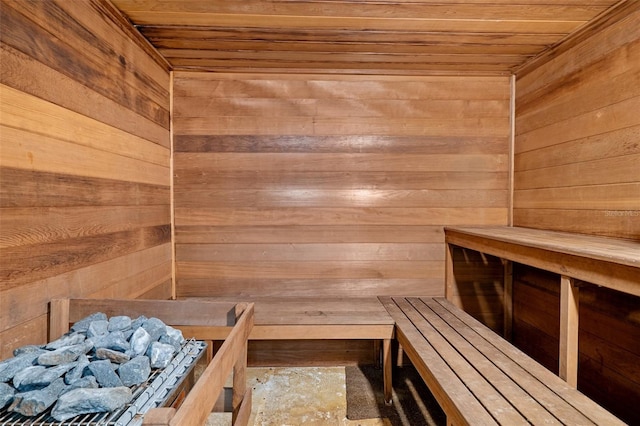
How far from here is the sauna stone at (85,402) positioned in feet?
2.74

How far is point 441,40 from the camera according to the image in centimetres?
183

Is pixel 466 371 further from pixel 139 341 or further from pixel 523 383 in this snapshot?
pixel 139 341

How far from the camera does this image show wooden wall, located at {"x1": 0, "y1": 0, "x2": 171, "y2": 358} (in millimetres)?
1051

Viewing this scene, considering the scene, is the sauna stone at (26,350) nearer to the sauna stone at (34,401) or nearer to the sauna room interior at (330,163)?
the sauna room interior at (330,163)

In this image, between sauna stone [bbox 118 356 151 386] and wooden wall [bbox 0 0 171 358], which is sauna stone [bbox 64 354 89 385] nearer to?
sauna stone [bbox 118 356 151 386]

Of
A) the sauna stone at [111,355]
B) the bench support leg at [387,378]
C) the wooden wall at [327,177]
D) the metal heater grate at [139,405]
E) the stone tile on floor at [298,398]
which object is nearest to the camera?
the metal heater grate at [139,405]

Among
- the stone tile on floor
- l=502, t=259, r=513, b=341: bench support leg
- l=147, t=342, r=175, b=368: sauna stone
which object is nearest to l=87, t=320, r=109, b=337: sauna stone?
l=147, t=342, r=175, b=368: sauna stone

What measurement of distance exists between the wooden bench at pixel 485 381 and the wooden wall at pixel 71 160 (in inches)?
60.4

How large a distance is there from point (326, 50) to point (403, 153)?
88 centimetres

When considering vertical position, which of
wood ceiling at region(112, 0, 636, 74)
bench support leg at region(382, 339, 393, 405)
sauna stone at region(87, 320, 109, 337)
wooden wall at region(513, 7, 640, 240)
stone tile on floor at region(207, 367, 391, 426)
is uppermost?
wood ceiling at region(112, 0, 636, 74)

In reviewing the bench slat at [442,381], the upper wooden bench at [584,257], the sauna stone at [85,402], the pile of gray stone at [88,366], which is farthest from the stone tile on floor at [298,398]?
the upper wooden bench at [584,257]

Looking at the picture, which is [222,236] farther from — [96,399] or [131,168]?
[96,399]

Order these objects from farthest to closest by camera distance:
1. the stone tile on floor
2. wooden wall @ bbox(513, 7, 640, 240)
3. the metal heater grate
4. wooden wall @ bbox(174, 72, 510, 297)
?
wooden wall @ bbox(174, 72, 510, 297) < the stone tile on floor < wooden wall @ bbox(513, 7, 640, 240) < the metal heater grate

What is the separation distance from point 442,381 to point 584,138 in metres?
1.59
